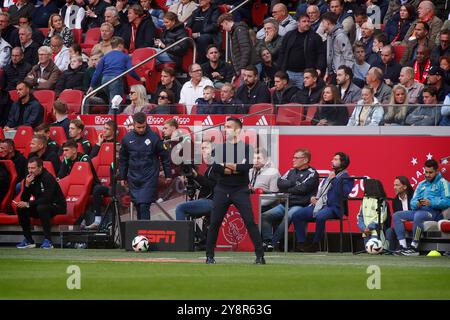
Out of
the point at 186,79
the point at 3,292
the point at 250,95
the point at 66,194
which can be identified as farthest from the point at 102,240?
the point at 3,292

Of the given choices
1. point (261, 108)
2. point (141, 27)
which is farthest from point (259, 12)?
point (261, 108)

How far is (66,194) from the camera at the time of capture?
2370 cm

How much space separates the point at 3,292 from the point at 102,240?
8.68 metres

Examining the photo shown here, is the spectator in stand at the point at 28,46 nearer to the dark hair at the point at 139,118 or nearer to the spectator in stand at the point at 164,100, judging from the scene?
the spectator in stand at the point at 164,100

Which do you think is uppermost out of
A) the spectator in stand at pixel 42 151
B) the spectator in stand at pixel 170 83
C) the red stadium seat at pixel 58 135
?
the spectator in stand at pixel 170 83

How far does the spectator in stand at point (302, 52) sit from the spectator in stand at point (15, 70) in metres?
6.95

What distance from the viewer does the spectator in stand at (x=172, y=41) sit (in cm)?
2725

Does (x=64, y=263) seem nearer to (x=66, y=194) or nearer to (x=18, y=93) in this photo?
(x=66, y=194)

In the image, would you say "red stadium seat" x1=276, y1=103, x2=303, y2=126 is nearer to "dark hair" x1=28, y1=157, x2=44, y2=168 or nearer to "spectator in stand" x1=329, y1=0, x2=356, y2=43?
"spectator in stand" x1=329, y1=0, x2=356, y2=43

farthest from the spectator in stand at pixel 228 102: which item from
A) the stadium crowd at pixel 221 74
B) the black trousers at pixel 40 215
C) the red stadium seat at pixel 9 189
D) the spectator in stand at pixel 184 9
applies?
the spectator in stand at pixel 184 9

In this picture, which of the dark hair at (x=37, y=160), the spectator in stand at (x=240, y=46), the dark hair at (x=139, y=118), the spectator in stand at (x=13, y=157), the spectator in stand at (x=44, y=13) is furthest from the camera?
the spectator in stand at (x=44, y=13)

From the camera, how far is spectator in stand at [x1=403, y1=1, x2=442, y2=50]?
79.6ft

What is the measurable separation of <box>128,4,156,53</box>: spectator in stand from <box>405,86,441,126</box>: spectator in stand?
807 cm

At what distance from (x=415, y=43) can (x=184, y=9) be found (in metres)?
6.85
